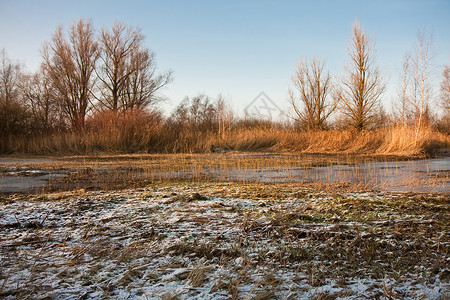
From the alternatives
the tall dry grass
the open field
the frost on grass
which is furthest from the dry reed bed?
the frost on grass

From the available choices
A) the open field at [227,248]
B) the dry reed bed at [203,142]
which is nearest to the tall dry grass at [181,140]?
the dry reed bed at [203,142]

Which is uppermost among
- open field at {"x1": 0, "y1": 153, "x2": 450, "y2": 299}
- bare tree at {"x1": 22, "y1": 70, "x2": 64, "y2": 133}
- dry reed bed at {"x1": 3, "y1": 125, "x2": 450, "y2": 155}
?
bare tree at {"x1": 22, "y1": 70, "x2": 64, "y2": 133}

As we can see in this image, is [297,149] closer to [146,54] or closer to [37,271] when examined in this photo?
[37,271]

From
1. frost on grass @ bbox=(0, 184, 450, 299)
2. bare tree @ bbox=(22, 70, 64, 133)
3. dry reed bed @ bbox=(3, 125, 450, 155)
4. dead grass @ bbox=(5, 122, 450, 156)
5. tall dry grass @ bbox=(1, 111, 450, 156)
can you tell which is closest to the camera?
frost on grass @ bbox=(0, 184, 450, 299)

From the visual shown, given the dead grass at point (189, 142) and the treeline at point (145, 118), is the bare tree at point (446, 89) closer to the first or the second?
the treeline at point (145, 118)

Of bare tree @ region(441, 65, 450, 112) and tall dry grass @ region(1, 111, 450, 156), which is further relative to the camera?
bare tree @ region(441, 65, 450, 112)

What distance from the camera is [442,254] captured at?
5.64 ft

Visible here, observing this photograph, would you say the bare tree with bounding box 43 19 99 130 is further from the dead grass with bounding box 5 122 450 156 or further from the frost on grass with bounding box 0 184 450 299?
the frost on grass with bounding box 0 184 450 299

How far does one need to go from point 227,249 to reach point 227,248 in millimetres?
21

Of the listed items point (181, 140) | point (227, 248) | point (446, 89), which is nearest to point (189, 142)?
point (181, 140)

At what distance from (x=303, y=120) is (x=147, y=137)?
14099 millimetres

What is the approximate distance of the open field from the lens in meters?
1.39

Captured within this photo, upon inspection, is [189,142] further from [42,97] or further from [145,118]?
[42,97]

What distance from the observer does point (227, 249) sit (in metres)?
1.83
